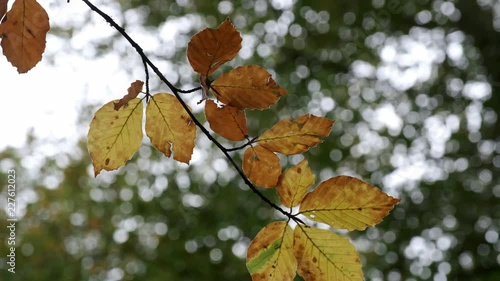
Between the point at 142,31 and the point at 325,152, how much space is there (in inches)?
55.1

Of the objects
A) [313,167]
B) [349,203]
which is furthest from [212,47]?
[313,167]

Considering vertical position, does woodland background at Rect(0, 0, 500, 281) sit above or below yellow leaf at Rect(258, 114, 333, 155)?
below

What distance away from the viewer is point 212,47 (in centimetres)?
40

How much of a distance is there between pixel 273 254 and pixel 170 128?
0.14 metres

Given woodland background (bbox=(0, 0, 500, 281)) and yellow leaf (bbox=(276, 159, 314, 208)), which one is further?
woodland background (bbox=(0, 0, 500, 281))

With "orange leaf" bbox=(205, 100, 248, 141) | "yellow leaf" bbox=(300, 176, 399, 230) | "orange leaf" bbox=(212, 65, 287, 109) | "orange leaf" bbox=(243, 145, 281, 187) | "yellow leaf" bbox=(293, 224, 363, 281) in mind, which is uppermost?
"orange leaf" bbox=(212, 65, 287, 109)

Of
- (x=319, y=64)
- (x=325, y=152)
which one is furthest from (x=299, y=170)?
(x=319, y=64)

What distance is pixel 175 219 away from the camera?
3131mm

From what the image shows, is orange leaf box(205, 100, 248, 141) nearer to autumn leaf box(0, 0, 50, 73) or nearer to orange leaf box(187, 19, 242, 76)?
orange leaf box(187, 19, 242, 76)

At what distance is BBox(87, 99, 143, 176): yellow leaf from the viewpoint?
0.45 meters

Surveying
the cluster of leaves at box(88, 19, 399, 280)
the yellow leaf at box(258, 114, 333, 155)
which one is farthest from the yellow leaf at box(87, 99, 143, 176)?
the yellow leaf at box(258, 114, 333, 155)

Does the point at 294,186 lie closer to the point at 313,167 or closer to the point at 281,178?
the point at 281,178

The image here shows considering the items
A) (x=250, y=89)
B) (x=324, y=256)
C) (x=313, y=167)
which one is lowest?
(x=313, y=167)

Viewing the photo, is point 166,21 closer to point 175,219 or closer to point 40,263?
point 175,219
